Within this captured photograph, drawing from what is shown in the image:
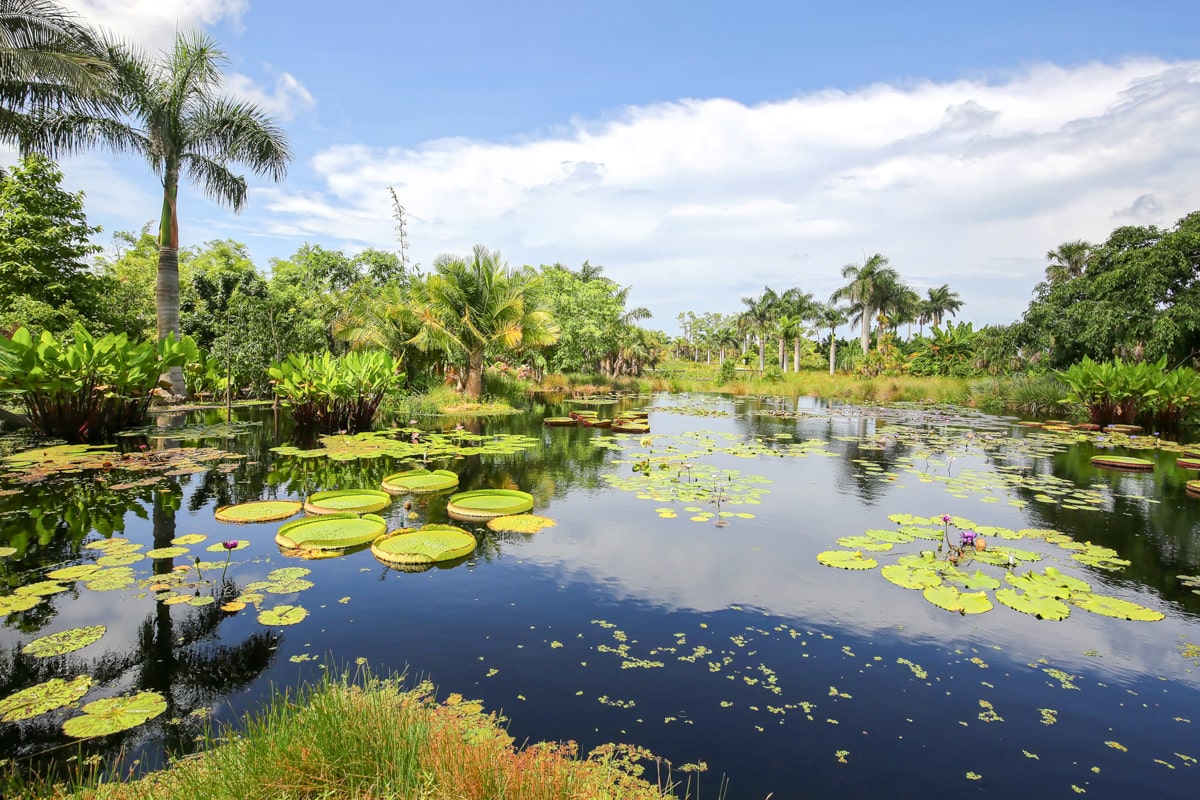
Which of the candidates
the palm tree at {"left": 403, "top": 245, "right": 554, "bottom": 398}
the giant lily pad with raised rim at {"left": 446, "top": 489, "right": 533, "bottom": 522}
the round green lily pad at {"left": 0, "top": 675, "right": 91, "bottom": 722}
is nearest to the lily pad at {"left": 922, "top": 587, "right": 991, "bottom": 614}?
the giant lily pad with raised rim at {"left": 446, "top": 489, "right": 533, "bottom": 522}

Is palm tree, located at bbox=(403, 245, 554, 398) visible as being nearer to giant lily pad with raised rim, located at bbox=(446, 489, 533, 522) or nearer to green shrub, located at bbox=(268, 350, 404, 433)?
green shrub, located at bbox=(268, 350, 404, 433)

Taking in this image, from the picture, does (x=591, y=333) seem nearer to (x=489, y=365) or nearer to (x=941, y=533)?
(x=489, y=365)

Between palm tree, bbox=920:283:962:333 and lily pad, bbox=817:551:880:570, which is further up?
palm tree, bbox=920:283:962:333

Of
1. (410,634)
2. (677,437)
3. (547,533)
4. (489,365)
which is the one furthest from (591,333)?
(410,634)

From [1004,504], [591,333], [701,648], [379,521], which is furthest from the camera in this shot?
[591,333]

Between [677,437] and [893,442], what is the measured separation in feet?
19.2

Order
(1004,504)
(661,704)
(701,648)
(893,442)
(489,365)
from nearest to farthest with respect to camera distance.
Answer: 1. (661,704)
2. (701,648)
3. (1004,504)
4. (893,442)
5. (489,365)

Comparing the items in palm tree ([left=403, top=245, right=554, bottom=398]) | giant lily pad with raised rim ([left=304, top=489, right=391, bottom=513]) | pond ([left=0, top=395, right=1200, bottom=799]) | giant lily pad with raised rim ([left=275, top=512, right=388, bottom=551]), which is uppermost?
palm tree ([left=403, top=245, right=554, bottom=398])

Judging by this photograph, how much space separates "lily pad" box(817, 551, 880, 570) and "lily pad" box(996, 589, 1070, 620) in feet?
3.63

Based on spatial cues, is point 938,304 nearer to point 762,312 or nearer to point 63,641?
point 762,312

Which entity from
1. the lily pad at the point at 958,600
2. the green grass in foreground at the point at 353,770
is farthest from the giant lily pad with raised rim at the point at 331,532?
the lily pad at the point at 958,600

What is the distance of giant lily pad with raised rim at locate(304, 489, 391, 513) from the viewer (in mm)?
7133

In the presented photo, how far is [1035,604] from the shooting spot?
16.0ft

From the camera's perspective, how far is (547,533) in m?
6.91
